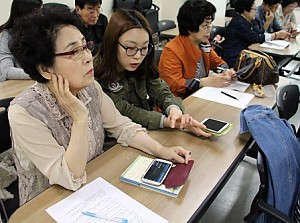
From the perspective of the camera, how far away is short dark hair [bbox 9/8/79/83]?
1.04 m

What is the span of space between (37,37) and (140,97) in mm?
810

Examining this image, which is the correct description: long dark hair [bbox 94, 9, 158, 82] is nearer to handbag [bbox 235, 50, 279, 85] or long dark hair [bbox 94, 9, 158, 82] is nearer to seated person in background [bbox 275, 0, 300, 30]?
handbag [bbox 235, 50, 279, 85]

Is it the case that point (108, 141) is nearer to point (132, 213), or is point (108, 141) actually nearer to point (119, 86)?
point (119, 86)

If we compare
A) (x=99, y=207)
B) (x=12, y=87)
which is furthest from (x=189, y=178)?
(x=12, y=87)

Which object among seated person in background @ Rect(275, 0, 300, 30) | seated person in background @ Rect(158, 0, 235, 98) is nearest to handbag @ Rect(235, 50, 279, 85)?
seated person in background @ Rect(158, 0, 235, 98)

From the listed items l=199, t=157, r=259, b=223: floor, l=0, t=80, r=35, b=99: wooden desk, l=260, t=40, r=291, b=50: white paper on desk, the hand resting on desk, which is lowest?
l=199, t=157, r=259, b=223: floor

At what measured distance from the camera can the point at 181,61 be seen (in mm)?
2195

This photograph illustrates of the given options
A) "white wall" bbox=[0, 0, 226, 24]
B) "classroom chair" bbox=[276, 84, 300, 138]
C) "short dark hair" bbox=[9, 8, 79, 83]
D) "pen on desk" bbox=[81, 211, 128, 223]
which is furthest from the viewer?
"white wall" bbox=[0, 0, 226, 24]

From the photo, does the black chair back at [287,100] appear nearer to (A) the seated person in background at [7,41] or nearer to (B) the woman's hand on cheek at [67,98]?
(B) the woman's hand on cheek at [67,98]

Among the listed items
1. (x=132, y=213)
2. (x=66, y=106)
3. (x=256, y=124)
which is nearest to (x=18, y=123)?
(x=66, y=106)

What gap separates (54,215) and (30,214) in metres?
0.07

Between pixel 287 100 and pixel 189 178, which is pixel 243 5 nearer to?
pixel 287 100

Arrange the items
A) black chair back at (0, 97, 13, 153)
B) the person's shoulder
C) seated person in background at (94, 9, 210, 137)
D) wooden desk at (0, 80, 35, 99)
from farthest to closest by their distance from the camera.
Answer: the person's shoulder
wooden desk at (0, 80, 35, 99)
seated person in background at (94, 9, 210, 137)
black chair back at (0, 97, 13, 153)

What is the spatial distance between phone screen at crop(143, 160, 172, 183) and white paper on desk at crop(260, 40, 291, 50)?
2657mm
